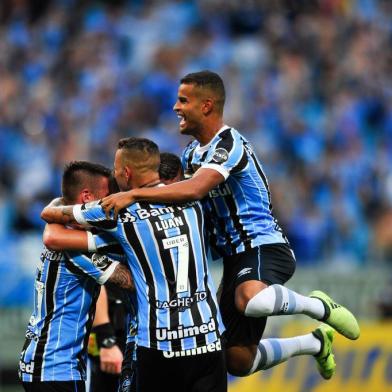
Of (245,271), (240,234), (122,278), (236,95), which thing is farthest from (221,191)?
(236,95)

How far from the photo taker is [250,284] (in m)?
7.43

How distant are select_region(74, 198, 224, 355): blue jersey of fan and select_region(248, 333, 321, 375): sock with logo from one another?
1061 millimetres

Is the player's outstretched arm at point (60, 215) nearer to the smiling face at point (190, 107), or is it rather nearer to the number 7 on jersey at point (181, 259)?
the number 7 on jersey at point (181, 259)

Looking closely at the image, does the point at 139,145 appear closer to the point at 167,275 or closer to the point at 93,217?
the point at 93,217

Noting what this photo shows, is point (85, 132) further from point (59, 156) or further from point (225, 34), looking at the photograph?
point (225, 34)

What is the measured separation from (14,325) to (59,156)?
292 cm

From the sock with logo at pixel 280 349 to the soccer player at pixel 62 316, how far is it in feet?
4.25

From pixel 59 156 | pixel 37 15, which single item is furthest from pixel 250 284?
pixel 37 15

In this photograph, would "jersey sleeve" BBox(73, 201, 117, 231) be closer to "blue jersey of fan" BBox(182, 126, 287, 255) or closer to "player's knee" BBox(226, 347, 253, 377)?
"blue jersey of fan" BBox(182, 126, 287, 255)

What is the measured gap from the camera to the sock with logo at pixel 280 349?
306 inches

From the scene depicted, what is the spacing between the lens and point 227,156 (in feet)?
24.0

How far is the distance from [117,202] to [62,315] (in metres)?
0.78

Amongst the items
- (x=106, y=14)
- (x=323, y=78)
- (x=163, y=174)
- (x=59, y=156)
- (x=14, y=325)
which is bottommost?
(x=14, y=325)

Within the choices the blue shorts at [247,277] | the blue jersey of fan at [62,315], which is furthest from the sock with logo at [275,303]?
the blue jersey of fan at [62,315]
